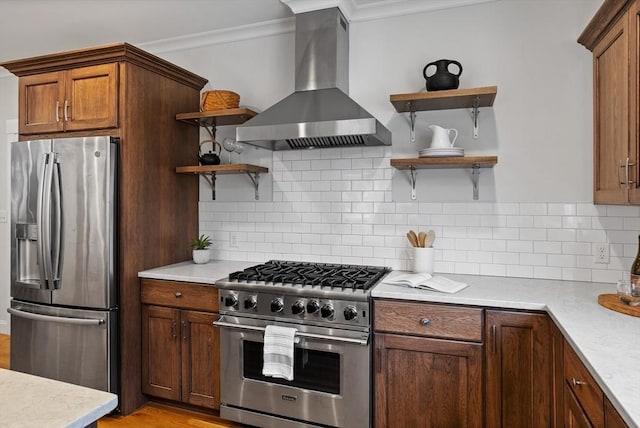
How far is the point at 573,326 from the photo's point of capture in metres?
1.59

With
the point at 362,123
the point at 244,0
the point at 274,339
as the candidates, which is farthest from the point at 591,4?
the point at 274,339

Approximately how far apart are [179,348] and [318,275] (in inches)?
40.6

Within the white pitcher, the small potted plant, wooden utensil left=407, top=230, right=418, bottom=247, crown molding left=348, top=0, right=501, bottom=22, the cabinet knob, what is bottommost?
the cabinet knob

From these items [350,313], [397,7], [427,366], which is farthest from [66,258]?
[397,7]

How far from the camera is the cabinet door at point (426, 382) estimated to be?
2.05 m

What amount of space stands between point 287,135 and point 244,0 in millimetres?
1081

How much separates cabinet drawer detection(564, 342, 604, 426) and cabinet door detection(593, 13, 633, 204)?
820mm

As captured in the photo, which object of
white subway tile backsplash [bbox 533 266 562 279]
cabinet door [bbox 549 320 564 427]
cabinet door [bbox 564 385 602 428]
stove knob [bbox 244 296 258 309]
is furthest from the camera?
white subway tile backsplash [bbox 533 266 562 279]

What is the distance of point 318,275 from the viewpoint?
250 centimetres

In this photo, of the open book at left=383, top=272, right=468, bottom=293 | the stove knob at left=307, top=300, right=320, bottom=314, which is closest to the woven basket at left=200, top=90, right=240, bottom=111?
the stove knob at left=307, top=300, right=320, bottom=314

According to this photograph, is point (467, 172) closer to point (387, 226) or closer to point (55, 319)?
point (387, 226)

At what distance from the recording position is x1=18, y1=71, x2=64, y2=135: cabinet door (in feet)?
9.55

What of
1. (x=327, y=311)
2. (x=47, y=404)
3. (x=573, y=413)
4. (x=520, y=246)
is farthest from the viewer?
(x=520, y=246)

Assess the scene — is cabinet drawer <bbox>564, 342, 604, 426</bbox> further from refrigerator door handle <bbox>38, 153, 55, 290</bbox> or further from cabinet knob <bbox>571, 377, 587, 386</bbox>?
refrigerator door handle <bbox>38, 153, 55, 290</bbox>
